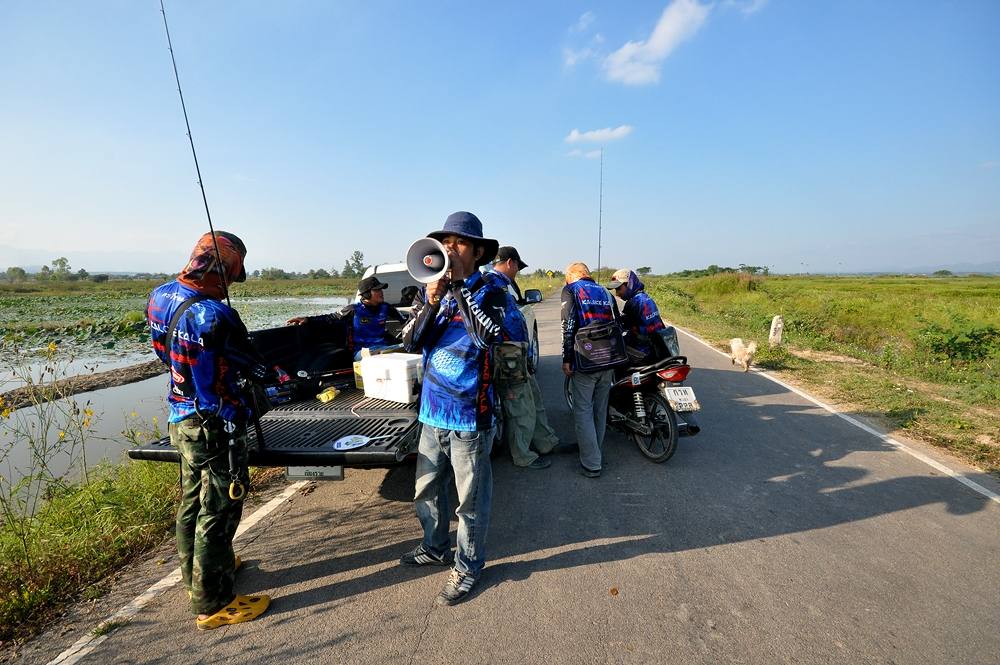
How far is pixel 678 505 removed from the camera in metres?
3.52

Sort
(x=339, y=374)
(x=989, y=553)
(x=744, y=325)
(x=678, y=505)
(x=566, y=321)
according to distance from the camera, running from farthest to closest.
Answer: (x=744, y=325) < (x=339, y=374) < (x=566, y=321) < (x=678, y=505) < (x=989, y=553)

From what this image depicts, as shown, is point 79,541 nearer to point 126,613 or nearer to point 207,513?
point 126,613

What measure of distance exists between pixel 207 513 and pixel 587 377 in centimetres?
293

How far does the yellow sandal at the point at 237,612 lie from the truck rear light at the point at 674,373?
354cm

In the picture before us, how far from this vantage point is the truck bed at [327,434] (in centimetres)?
290

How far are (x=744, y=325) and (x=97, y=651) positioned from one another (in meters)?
17.7

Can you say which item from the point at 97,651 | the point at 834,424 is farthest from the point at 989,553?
the point at 97,651

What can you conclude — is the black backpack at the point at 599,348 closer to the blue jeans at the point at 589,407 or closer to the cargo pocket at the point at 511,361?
the blue jeans at the point at 589,407

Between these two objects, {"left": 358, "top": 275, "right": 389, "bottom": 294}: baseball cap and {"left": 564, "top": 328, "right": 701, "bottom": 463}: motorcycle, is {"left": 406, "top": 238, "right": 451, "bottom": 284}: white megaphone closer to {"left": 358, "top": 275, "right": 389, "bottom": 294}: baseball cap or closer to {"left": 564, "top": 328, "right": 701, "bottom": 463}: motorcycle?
{"left": 564, "top": 328, "right": 701, "bottom": 463}: motorcycle

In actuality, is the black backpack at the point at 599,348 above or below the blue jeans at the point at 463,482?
above

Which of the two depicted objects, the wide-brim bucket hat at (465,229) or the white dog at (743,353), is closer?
the wide-brim bucket hat at (465,229)

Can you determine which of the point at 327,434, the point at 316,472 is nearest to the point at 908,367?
the point at 327,434

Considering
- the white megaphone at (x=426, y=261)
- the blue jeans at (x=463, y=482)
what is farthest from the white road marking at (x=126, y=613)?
the white megaphone at (x=426, y=261)

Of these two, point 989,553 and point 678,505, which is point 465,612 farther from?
point 989,553
